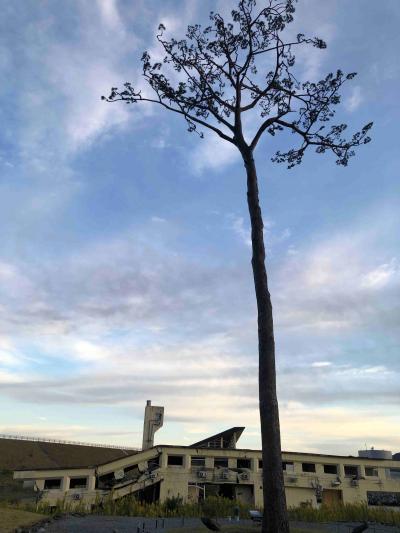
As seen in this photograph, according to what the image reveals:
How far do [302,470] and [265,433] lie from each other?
3404 centimetres

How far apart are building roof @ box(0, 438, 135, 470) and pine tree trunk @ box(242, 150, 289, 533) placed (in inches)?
1884

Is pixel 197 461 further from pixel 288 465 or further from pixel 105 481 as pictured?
pixel 288 465

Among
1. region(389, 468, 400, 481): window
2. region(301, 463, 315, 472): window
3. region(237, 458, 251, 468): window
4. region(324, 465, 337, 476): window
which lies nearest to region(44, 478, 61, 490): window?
region(237, 458, 251, 468): window

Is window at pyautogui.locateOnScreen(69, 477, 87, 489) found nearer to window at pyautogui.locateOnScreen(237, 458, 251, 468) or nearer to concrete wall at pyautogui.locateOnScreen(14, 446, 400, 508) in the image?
concrete wall at pyautogui.locateOnScreen(14, 446, 400, 508)

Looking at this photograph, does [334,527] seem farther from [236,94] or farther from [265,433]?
[236,94]

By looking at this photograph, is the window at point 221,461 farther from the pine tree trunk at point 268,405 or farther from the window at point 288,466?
the pine tree trunk at point 268,405

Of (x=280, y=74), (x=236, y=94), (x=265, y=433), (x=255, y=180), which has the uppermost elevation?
(x=280, y=74)

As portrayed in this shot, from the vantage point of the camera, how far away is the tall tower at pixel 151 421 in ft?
158

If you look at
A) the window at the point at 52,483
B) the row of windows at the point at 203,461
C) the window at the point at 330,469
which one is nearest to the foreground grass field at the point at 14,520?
the window at the point at 52,483

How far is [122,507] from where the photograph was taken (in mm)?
22734

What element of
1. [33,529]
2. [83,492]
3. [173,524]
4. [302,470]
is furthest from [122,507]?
[302,470]

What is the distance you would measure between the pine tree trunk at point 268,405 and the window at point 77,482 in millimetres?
29818

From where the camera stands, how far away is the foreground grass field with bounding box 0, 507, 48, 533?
1440 centimetres

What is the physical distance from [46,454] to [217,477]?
33508 mm
